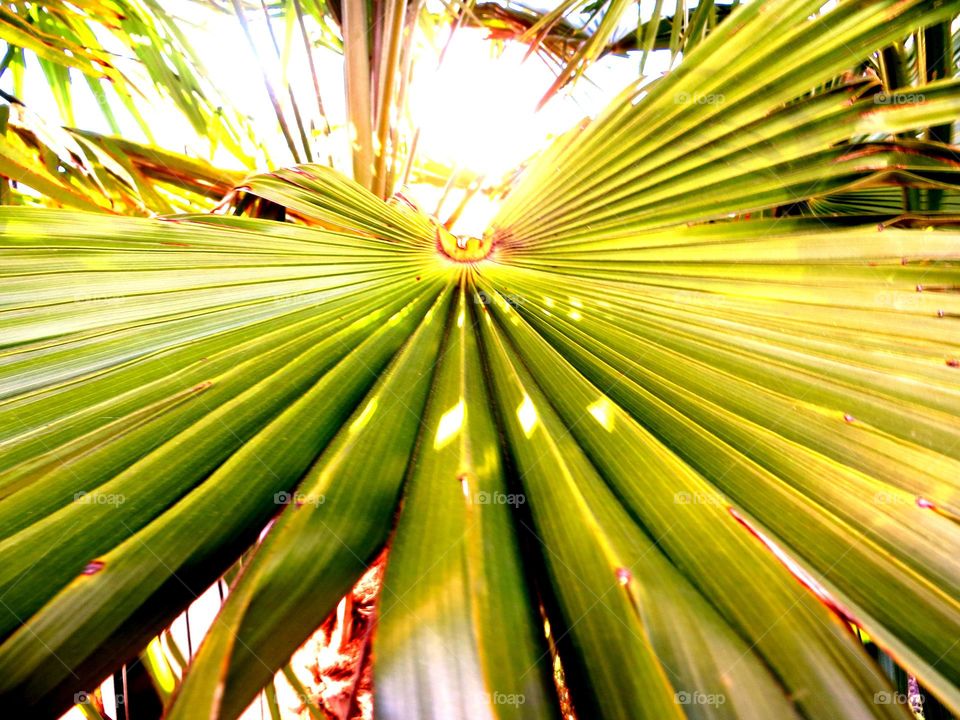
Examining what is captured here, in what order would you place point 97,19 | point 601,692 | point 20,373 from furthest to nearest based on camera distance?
point 97,19 < point 20,373 < point 601,692

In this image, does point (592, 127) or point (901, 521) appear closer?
point (901, 521)

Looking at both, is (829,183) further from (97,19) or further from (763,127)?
(97,19)

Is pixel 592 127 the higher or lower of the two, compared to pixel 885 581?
higher

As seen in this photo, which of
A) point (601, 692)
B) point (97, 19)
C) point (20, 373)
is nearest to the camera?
point (601, 692)

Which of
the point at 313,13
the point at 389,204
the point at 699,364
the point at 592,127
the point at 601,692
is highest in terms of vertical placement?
the point at 313,13

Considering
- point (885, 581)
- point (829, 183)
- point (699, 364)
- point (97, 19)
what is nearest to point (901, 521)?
point (885, 581)

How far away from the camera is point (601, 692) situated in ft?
0.89

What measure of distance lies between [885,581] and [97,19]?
1.84 meters

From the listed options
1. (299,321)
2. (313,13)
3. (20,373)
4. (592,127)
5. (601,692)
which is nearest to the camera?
(601,692)

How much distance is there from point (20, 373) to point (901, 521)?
72cm

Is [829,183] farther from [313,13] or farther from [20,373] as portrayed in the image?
[313,13]

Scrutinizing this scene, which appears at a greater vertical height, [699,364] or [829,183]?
[829,183]

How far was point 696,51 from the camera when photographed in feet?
2.11

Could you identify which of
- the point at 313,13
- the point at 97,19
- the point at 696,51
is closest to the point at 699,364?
the point at 696,51
